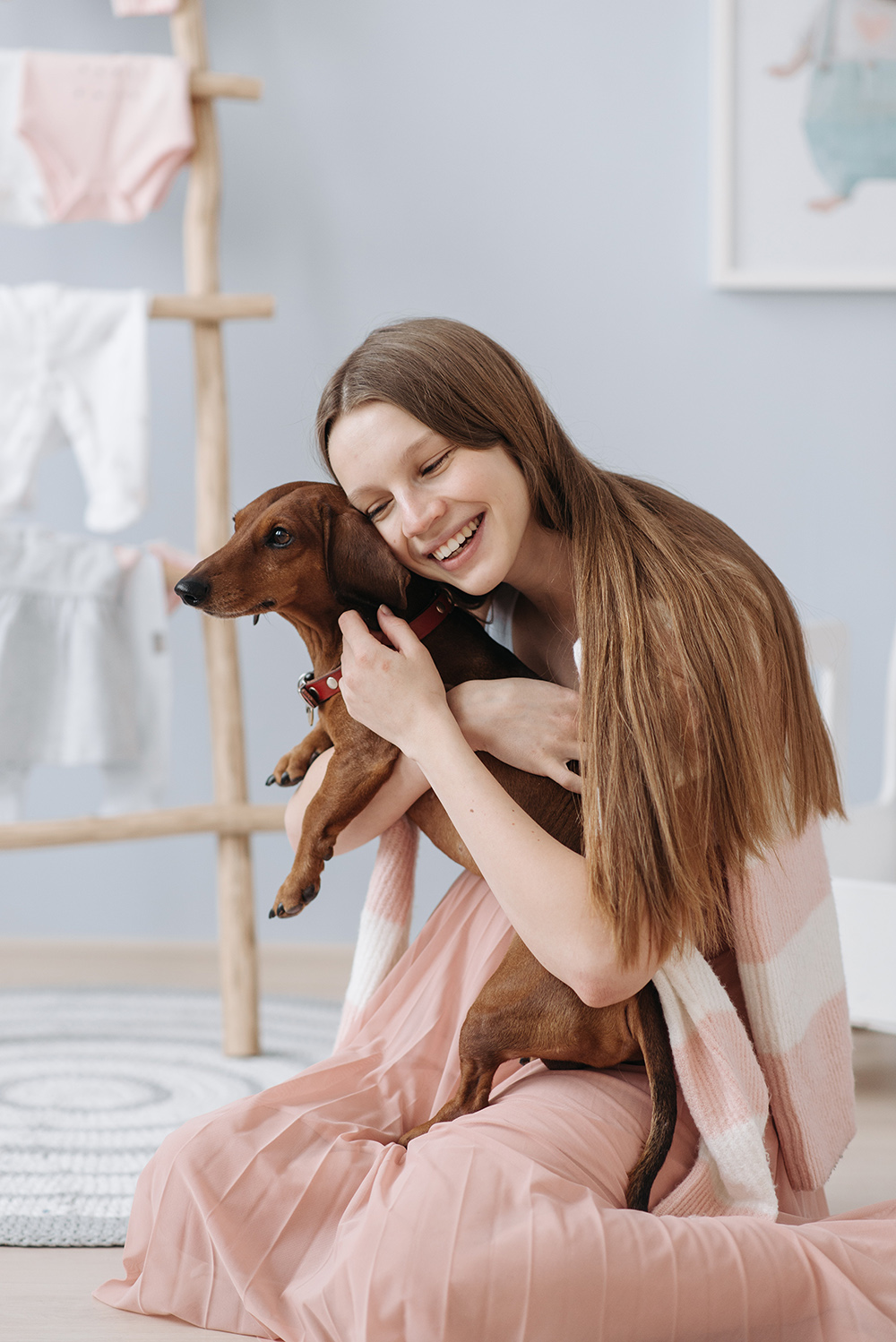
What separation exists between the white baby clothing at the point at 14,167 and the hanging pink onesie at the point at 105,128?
0.01 meters

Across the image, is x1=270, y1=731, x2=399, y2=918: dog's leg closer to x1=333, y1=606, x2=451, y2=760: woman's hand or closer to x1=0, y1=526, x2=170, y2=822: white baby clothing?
x1=333, y1=606, x2=451, y2=760: woman's hand

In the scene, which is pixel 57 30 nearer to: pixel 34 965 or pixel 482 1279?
pixel 34 965

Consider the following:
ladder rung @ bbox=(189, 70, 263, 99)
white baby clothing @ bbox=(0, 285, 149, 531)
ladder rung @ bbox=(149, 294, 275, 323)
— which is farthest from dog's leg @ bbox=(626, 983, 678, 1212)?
ladder rung @ bbox=(189, 70, 263, 99)

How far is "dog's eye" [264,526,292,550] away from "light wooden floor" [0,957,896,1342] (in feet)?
2.26

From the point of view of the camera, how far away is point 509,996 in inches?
41.1

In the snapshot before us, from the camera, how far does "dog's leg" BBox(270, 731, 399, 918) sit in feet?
3.76

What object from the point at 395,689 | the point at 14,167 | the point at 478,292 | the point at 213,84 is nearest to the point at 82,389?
the point at 14,167

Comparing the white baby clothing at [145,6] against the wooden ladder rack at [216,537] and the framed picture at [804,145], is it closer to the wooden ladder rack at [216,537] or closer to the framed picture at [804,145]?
the wooden ladder rack at [216,537]

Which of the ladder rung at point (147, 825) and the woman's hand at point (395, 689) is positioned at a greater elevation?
the woman's hand at point (395, 689)

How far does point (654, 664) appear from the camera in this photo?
103 centimetres

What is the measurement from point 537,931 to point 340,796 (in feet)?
0.83

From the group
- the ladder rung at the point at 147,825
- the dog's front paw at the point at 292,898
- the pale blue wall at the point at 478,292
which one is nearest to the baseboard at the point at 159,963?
the pale blue wall at the point at 478,292

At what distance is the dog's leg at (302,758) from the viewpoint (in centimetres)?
126

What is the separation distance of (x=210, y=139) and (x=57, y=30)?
59cm
